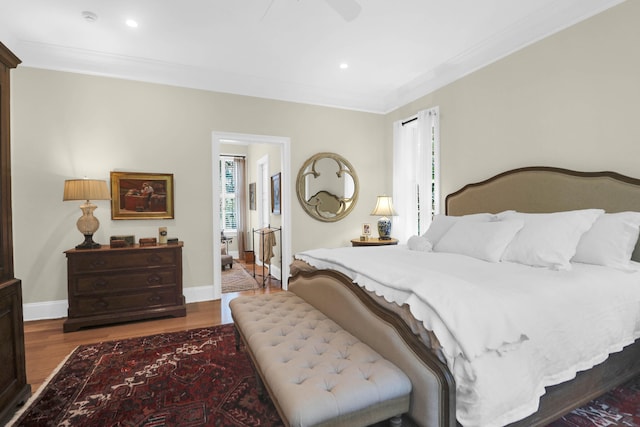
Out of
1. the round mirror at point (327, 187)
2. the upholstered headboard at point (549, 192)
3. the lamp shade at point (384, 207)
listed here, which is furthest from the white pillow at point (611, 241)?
the round mirror at point (327, 187)

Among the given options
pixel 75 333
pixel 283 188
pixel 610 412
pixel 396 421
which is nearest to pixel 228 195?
pixel 283 188

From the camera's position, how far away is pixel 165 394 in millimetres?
2070

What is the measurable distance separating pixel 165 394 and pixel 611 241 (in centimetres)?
305

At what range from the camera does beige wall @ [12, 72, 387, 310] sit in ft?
11.3

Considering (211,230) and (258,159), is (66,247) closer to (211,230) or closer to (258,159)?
(211,230)

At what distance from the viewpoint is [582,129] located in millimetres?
2670

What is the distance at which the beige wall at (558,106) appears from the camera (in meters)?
2.42

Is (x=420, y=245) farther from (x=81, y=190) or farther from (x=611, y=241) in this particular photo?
(x=81, y=190)

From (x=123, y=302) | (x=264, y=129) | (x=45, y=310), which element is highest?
(x=264, y=129)

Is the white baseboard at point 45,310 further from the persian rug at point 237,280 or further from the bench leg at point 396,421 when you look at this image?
the bench leg at point 396,421

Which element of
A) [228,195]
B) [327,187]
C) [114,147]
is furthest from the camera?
[228,195]

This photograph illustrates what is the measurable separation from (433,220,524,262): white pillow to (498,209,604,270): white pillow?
5 centimetres

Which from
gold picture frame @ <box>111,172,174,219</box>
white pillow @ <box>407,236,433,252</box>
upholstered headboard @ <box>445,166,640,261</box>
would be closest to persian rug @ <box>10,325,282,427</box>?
gold picture frame @ <box>111,172,174,219</box>

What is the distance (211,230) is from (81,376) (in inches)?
83.8
